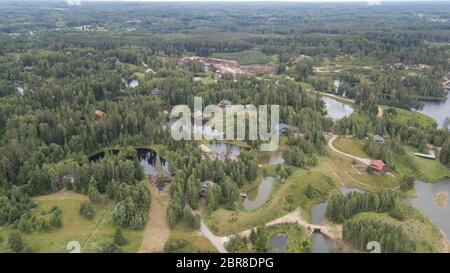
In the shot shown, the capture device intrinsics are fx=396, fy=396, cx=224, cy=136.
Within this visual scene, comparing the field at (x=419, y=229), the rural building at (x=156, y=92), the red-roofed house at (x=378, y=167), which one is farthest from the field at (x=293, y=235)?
the rural building at (x=156, y=92)

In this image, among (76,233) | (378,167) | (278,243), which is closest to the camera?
(278,243)

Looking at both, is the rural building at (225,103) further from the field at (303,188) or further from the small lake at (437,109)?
the small lake at (437,109)

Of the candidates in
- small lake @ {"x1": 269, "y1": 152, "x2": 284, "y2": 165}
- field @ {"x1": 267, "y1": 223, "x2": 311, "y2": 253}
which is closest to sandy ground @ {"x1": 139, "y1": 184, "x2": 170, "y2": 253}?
field @ {"x1": 267, "y1": 223, "x2": 311, "y2": 253}

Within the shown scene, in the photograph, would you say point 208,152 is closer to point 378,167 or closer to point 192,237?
point 192,237

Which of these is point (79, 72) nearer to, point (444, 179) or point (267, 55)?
point (267, 55)

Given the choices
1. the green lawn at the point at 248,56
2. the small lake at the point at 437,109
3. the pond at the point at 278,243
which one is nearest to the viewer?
the pond at the point at 278,243

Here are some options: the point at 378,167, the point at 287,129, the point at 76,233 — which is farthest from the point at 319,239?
the point at 287,129
